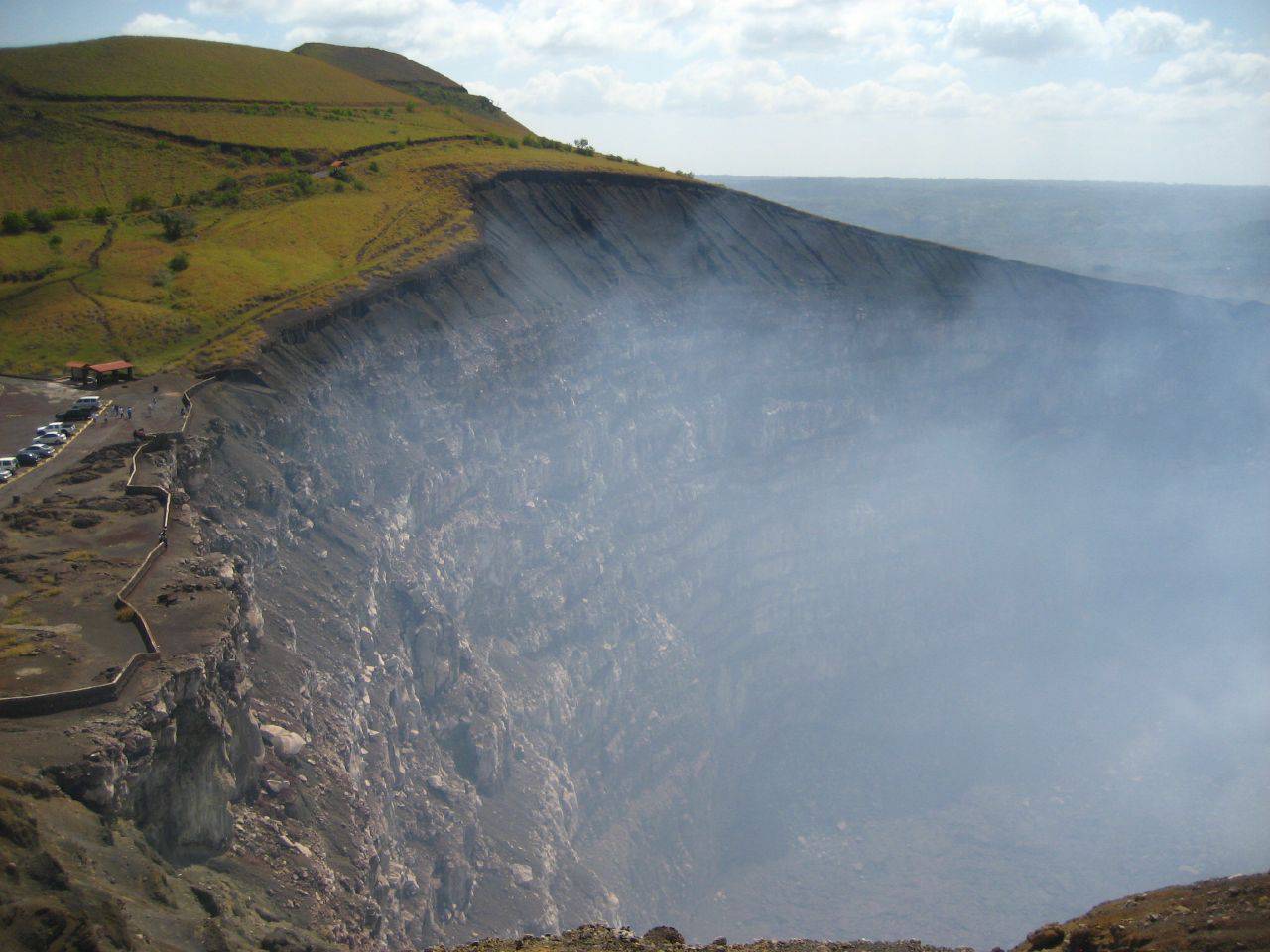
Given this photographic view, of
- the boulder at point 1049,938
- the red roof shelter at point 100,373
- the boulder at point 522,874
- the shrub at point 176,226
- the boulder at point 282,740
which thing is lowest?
the boulder at point 522,874

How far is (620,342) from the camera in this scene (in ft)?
268

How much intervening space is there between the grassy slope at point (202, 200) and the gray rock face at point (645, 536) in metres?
5.73

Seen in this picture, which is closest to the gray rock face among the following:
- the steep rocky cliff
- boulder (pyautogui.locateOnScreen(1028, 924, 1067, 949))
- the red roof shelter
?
the steep rocky cliff

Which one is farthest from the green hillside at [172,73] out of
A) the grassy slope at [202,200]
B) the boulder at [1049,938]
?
the boulder at [1049,938]

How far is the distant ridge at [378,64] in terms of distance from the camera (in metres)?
144

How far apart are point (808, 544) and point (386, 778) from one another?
53741mm

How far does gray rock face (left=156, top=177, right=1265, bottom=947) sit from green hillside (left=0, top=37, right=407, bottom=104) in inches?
1698

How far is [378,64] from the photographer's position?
493 ft

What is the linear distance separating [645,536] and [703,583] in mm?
7901

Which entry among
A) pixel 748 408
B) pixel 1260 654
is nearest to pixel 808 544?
pixel 748 408

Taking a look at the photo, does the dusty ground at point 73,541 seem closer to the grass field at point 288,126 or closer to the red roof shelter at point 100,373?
the red roof shelter at point 100,373

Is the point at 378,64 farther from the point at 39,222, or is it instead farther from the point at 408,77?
the point at 39,222

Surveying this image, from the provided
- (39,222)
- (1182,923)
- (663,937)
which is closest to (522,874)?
(663,937)

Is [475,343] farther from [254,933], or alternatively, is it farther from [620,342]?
[254,933]
